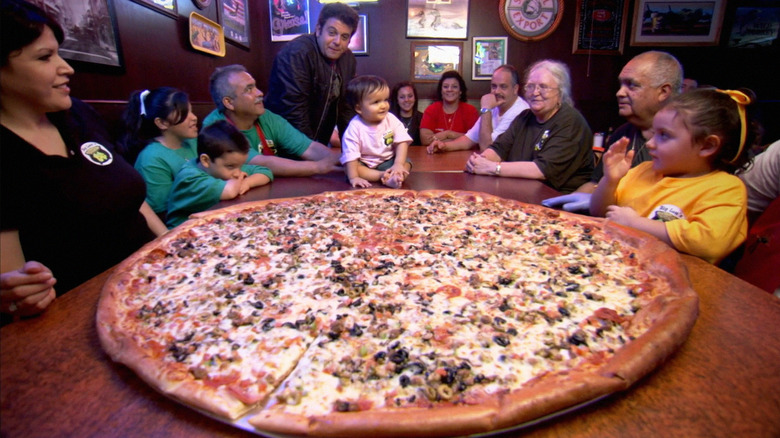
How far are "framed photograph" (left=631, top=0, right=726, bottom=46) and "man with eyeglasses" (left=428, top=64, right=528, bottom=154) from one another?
10.9ft

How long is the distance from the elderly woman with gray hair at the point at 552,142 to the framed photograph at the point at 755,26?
5149mm

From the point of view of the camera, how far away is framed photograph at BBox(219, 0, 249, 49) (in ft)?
15.6

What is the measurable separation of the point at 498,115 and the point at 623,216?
2.81 m

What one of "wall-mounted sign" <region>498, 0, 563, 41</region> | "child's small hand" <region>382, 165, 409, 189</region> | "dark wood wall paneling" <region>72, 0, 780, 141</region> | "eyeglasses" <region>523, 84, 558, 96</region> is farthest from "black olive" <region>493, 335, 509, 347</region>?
"wall-mounted sign" <region>498, 0, 563, 41</region>

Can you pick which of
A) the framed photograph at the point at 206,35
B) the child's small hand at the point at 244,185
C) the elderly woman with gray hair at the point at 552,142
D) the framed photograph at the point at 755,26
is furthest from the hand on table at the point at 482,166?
the framed photograph at the point at 755,26

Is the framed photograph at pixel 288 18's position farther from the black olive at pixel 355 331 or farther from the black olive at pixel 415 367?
the black olive at pixel 415 367

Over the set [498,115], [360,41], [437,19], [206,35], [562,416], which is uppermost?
[437,19]

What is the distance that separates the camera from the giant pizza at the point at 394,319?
684 millimetres

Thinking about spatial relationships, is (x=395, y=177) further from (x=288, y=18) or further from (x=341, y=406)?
(x=288, y=18)

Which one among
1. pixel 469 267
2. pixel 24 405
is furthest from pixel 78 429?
pixel 469 267

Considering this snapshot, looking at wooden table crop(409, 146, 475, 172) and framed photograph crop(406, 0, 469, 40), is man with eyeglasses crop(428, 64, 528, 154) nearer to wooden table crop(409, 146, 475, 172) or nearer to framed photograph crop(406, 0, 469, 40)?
wooden table crop(409, 146, 475, 172)

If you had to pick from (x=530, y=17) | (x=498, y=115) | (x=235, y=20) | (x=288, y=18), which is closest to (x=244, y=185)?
(x=498, y=115)

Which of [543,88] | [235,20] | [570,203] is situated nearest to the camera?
[570,203]

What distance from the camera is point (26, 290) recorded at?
0.89 m
